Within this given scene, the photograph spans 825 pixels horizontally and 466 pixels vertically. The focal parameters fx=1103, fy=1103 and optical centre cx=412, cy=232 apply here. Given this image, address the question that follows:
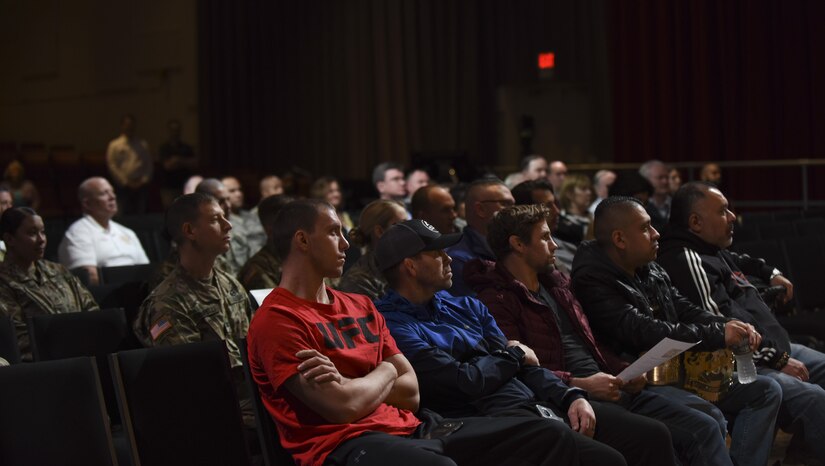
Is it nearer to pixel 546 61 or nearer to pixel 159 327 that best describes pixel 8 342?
pixel 159 327

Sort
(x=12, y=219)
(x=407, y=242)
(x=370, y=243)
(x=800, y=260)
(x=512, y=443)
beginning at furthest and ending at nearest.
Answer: (x=800, y=260) < (x=370, y=243) < (x=12, y=219) < (x=407, y=242) < (x=512, y=443)

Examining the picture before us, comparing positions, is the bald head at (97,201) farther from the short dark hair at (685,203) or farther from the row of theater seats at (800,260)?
the row of theater seats at (800,260)

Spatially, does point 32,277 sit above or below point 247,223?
above

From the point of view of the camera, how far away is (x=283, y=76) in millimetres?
15664

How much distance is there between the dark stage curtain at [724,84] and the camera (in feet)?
37.8

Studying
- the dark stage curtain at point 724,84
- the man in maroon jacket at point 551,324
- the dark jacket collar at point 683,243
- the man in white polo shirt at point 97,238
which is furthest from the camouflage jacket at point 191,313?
the dark stage curtain at point 724,84

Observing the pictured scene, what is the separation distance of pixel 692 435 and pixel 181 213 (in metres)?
1.93

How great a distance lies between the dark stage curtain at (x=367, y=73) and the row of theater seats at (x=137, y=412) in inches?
421

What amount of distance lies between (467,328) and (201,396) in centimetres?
86

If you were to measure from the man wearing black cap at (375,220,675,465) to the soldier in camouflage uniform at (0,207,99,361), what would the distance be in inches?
68.1

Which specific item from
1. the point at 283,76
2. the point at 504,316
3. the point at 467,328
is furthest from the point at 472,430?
the point at 283,76

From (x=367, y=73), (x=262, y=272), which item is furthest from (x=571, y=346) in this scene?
(x=367, y=73)

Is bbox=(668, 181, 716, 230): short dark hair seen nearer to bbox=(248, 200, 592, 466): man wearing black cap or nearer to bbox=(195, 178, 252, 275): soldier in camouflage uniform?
bbox=(248, 200, 592, 466): man wearing black cap

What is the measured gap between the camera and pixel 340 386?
2.85 m
